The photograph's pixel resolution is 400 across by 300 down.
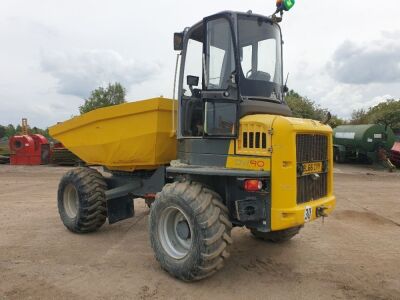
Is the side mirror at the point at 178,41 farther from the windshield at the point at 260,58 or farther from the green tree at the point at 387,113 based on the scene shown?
the green tree at the point at 387,113

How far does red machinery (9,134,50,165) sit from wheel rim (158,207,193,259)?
649 inches

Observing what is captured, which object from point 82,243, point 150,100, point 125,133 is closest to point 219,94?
point 150,100

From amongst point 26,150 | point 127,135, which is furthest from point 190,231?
point 26,150

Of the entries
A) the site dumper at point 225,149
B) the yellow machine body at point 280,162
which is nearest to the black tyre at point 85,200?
the site dumper at point 225,149

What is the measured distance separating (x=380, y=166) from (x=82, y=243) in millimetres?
16545

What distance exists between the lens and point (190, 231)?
484 cm

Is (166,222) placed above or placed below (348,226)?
above

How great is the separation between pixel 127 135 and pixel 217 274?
2420 millimetres

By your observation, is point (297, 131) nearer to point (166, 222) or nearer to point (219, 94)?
point (219, 94)

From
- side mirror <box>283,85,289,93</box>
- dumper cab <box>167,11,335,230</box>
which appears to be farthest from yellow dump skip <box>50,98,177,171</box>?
side mirror <box>283,85,289,93</box>

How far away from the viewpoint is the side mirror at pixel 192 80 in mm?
5258

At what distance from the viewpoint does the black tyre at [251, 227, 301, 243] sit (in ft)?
19.6

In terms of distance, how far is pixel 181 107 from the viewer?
5488 millimetres

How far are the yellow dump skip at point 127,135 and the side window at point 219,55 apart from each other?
1.02 m
